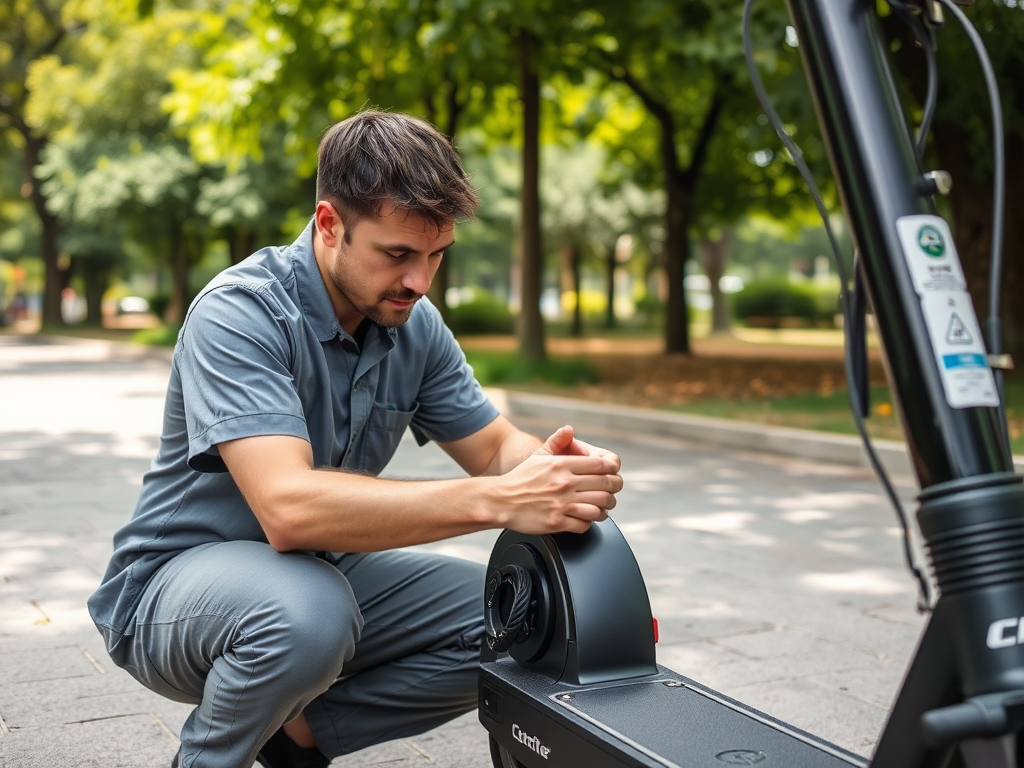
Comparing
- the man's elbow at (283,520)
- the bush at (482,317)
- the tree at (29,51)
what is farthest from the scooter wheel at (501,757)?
the tree at (29,51)

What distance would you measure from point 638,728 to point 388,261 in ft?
3.46

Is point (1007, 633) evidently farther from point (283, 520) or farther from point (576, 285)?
point (576, 285)

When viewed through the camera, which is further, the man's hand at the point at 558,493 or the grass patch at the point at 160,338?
the grass patch at the point at 160,338

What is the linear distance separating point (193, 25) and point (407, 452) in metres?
23.7

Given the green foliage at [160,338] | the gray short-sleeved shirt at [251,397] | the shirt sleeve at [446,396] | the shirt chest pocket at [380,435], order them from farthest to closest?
1. the green foliage at [160,338]
2. the shirt sleeve at [446,396]
3. the shirt chest pocket at [380,435]
4. the gray short-sleeved shirt at [251,397]

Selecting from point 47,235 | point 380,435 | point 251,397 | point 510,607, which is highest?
point 47,235

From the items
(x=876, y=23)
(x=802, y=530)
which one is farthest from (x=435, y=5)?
(x=876, y=23)

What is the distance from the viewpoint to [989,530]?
146cm

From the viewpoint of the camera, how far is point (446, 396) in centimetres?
297

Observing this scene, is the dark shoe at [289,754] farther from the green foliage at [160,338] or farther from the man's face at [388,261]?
the green foliage at [160,338]

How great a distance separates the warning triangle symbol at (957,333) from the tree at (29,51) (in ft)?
114

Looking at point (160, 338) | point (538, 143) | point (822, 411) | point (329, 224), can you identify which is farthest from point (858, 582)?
point (160, 338)

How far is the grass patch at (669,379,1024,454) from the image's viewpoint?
9.33 m

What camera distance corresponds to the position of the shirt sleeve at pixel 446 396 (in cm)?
295
